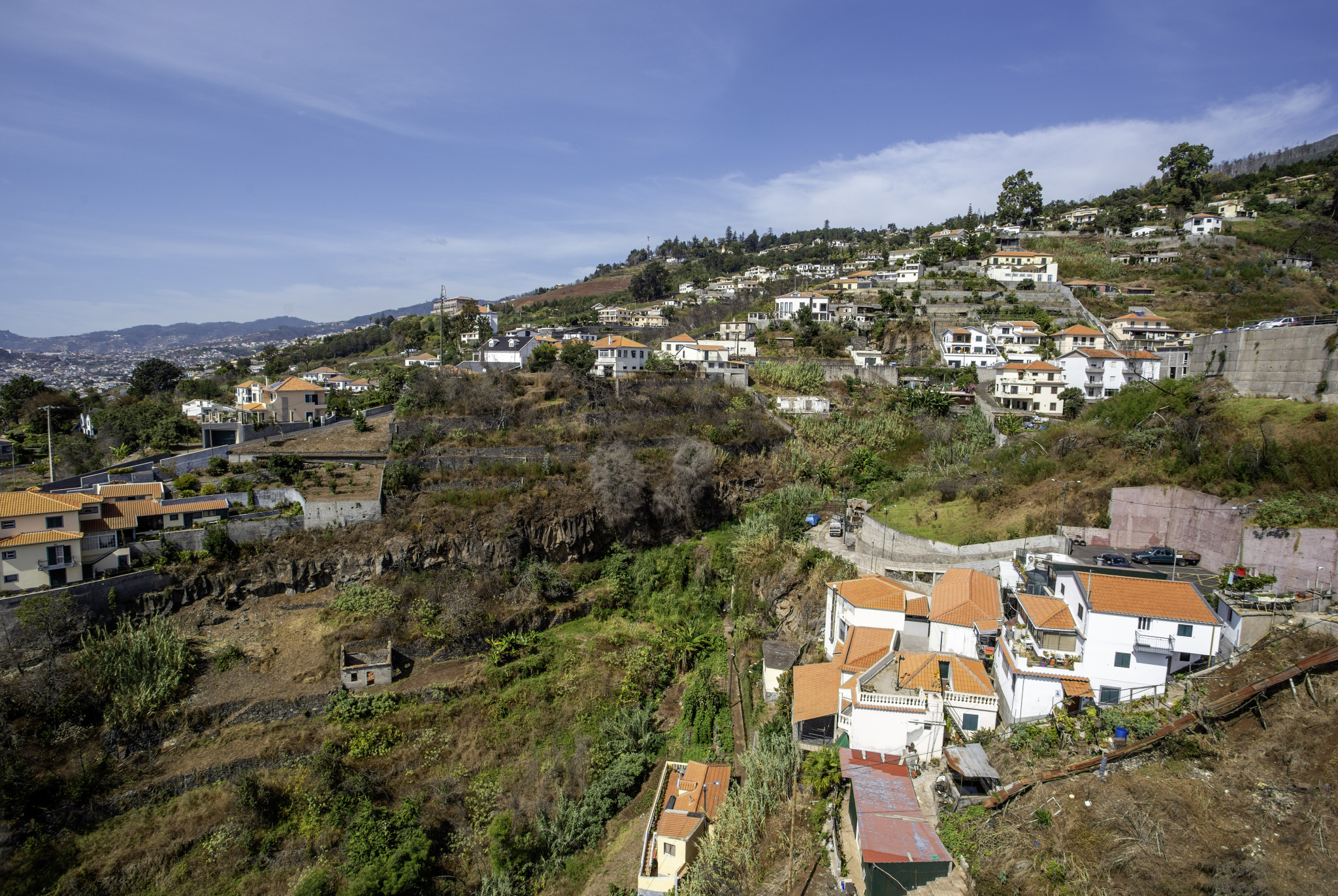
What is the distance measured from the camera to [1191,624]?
Answer: 13305 millimetres

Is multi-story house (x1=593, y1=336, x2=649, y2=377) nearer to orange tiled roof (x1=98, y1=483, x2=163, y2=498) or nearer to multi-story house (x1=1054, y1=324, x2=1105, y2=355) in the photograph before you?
orange tiled roof (x1=98, y1=483, x2=163, y2=498)

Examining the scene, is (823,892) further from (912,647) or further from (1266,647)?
(1266,647)

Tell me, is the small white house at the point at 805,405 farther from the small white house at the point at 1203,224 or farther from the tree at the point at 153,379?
the tree at the point at 153,379

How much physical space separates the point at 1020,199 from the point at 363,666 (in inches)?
2928

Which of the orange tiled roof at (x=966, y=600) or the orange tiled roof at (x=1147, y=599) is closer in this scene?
the orange tiled roof at (x=1147, y=599)

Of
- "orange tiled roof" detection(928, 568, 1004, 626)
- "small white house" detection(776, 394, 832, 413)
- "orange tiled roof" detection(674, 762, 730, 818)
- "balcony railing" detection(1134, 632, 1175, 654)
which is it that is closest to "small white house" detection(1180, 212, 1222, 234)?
"small white house" detection(776, 394, 832, 413)

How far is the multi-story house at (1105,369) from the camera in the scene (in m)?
31.3

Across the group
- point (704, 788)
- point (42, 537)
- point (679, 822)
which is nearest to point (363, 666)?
point (42, 537)

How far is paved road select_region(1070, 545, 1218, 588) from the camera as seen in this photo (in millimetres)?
15384

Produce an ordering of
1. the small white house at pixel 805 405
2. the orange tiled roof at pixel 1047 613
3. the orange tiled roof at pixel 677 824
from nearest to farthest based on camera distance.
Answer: the orange tiled roof at pixel 677 824 < the orange tiled roof at pixel 1047 613 < the small white house at pixel 805 405

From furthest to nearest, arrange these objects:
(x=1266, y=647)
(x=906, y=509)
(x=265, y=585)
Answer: (x=906, y=509), (x=265, y=585), (x=1266, y=647)

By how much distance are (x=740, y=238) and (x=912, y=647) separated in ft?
435

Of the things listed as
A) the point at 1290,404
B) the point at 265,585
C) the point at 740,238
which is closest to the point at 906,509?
the point at 1290,404

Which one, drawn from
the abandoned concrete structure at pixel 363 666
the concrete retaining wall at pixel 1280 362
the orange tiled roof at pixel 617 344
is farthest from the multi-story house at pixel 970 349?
the abandoned concrete structure at pixel 363 666
